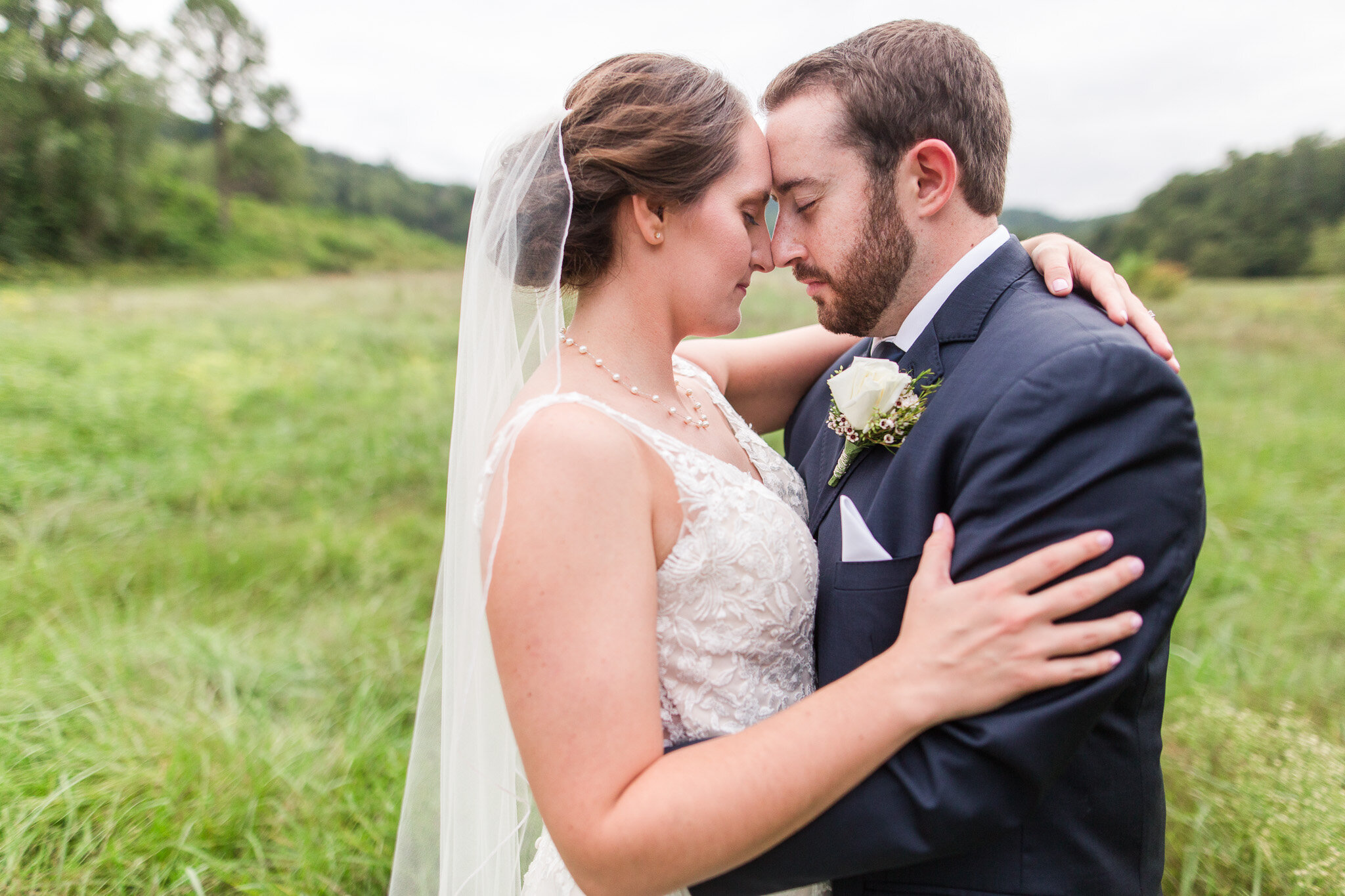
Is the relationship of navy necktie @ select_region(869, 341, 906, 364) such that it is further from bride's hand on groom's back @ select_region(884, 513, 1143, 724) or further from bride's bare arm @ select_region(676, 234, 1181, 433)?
bride's hand on groom's back @ select_region(884, 513, 1143, 724)

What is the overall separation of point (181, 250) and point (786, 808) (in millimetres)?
32420

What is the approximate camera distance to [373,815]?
3.06 metres

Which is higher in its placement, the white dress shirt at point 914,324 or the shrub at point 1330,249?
the shrub at point 1330,249

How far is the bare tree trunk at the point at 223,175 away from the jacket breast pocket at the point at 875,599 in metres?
30.6

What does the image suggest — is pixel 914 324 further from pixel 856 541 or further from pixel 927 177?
pixel 856 541

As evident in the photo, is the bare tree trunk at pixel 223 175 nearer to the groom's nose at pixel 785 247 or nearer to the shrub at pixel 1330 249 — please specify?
the groom's nose at pixel 785 247

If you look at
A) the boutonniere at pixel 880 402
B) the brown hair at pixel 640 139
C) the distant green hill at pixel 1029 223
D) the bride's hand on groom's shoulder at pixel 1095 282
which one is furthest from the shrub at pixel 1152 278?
the brown hair at pixel 640 139

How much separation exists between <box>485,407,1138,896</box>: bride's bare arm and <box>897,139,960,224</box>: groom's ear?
1.03m

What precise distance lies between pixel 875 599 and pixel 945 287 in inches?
33.9

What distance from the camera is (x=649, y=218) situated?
179cm

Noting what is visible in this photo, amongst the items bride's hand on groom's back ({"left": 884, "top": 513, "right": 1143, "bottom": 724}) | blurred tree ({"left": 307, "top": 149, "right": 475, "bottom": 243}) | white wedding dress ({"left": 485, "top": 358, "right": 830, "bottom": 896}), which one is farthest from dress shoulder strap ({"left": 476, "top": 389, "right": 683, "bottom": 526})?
blurred tree ({"left": 307, "top": 149, "right": 475, "bottom": 243})

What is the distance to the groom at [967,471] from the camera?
4.47ft

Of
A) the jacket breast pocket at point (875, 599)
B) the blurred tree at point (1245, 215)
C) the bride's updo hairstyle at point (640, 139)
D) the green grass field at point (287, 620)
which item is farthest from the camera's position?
the blurred tree at point (1245, 215)

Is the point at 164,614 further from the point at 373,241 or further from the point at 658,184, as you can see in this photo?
the point at 373,241
